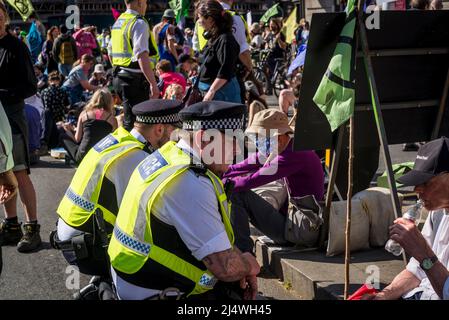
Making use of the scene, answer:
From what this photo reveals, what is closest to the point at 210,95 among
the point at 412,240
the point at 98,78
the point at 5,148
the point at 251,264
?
the point at 5,148

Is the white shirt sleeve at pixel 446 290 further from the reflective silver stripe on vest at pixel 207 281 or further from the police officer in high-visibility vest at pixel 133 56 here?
the police officer in high-visibility vest at pixel 133 56

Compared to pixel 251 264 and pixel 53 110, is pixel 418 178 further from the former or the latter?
pixel 53 110

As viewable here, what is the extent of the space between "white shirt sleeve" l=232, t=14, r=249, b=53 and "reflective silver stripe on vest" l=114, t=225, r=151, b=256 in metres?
4.37

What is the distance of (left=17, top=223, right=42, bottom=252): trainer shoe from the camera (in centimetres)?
582

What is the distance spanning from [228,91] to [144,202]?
3745 mm

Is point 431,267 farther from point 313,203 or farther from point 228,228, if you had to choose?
point 313,203

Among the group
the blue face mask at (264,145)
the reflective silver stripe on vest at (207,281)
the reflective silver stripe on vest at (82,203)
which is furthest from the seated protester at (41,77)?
the reflective silver stripe on vest at (207,281)

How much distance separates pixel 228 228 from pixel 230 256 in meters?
0.19

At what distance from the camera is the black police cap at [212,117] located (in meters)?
3.27

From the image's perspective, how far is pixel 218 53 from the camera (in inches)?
259

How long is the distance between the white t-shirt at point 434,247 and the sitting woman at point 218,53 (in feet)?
11.0

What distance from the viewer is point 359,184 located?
6.00 metres

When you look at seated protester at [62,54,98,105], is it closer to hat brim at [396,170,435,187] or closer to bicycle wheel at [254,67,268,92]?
bicycle wheel at [254,67,268,92]

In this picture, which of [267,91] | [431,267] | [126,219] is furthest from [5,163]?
[267,91]
